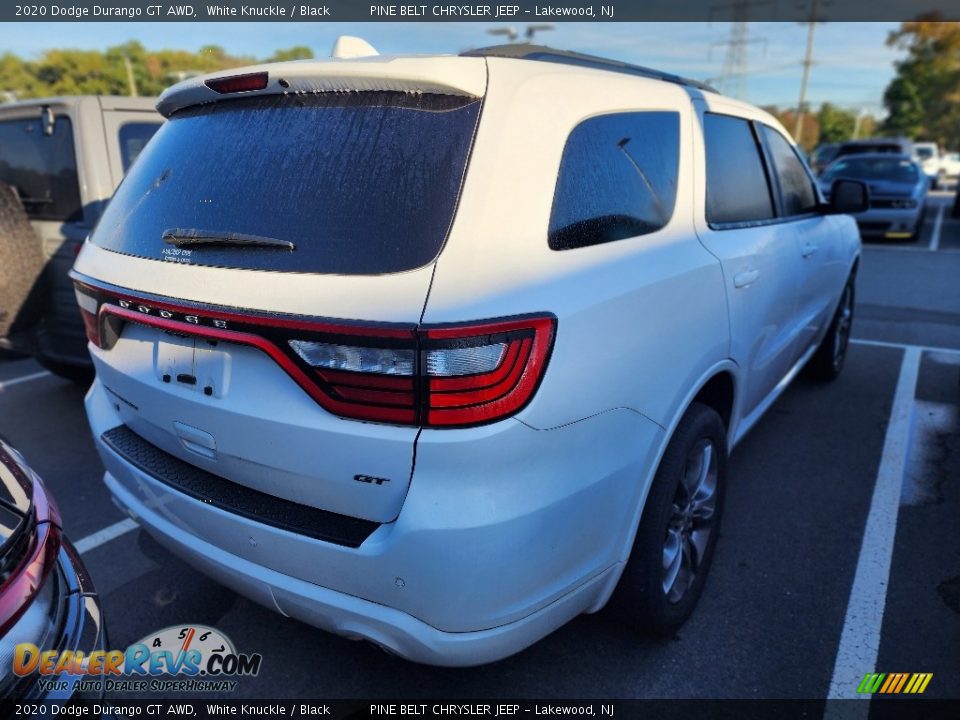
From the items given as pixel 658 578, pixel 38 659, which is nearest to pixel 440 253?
pixel 38 659

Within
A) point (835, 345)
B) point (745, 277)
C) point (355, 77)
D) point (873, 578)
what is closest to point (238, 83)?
point (355, 77)

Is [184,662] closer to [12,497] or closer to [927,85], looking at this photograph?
[12,497]

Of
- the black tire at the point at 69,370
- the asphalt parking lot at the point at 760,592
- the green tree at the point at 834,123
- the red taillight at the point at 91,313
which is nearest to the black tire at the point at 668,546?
the asphalt parking lot at the point at 760,592

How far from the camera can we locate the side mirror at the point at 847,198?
393 cm

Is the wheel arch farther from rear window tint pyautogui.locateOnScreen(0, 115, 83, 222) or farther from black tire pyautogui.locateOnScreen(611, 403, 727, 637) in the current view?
rear window tint pyautogui.locateOnScreen(0, 115, 83, 222)

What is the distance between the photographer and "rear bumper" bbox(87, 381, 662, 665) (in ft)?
4.94

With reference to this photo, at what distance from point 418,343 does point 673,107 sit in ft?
5.05

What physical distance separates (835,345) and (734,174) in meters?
2.62

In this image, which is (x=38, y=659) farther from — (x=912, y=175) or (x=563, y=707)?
(x=912, y=175)

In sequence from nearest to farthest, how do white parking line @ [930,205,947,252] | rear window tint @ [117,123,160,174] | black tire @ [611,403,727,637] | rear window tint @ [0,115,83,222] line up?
black tire @ [611,403,727,637], rear window tint @ [0,115,83,222], rear window tint @ [117,123,160,174], white parking line @ [930,205,947,252]

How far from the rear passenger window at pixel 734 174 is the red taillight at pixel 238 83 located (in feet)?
5.28

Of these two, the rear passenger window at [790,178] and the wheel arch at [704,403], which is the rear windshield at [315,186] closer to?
the wheel arch at [704,403]

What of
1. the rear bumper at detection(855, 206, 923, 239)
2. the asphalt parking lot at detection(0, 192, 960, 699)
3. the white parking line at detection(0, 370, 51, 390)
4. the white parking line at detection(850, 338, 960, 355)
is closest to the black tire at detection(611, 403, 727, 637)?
the asphalt parking lot at detection(0, 192, 960, 699)

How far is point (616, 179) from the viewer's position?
1.98 metres
